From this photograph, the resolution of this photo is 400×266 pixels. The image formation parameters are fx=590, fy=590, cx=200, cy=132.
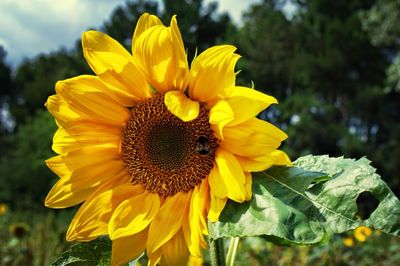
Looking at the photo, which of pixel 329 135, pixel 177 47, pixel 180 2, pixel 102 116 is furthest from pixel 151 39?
pixel 180 2

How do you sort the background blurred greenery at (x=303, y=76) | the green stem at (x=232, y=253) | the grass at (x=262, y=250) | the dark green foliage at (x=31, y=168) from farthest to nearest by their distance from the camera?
the background blurred greenery at (x=303, y=76) < the dark green foliage at (x=31, y=168) < the grass at (x=262, y=250) < the green stem at (x=232, y=253)

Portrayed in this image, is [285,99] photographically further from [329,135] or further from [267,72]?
[329,135]

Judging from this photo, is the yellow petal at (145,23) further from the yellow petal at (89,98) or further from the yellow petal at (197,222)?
the yellow petal at (197,222)

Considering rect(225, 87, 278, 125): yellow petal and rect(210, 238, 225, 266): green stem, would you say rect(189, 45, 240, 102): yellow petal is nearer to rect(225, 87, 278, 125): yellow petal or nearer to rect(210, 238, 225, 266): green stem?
rect(225, 87, 278, 125): yellow petal

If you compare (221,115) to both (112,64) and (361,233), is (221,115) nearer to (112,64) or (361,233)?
(112,64)

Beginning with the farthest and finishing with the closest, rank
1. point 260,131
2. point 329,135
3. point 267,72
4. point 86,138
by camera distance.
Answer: point 267,72, point 329,135, point 86,138, point 260,131

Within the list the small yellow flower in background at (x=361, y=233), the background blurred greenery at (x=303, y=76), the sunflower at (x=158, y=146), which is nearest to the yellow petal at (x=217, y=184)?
the sunflower at (x=158, y=146)
